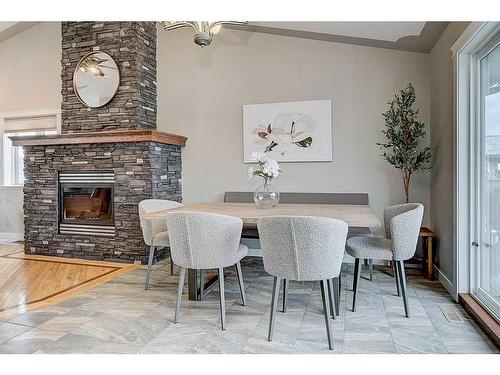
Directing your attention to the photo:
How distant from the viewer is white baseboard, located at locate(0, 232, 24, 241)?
546cm

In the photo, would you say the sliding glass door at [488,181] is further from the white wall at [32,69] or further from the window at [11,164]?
the window at [11,164]

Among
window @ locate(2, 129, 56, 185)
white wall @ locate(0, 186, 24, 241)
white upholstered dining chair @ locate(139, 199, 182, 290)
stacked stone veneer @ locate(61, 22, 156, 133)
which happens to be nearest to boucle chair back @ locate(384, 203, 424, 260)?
white upholstered dining chair @ locate(139, 199, 182, 290)

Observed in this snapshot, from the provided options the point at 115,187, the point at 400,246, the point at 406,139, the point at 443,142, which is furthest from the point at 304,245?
the point at 115,187

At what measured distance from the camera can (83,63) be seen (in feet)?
14.6

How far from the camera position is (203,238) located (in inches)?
92.0

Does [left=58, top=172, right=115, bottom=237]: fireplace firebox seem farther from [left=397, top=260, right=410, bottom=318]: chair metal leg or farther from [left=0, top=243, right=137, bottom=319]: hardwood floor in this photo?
[left=397, top=260, right=410, bottom=318]: chair metal leg

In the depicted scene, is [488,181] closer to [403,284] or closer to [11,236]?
[403,284]

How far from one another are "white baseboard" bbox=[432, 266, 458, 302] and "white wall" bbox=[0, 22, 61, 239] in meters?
5.40

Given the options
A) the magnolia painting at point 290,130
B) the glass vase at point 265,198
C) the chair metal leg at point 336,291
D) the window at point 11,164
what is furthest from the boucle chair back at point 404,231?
the window at point 11,164

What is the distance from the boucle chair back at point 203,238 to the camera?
2322 mm

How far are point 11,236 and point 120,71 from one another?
132 inches

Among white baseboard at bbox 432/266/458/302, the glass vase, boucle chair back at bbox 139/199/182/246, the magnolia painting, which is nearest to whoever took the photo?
white baseboard at bbox 432/266/458/302
